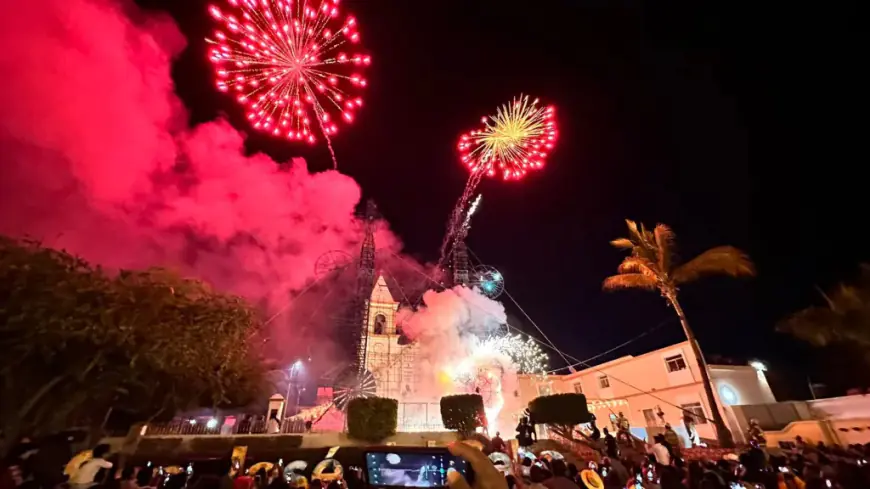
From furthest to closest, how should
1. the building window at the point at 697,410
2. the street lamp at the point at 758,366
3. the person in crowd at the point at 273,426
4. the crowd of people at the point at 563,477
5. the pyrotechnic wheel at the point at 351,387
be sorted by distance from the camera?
the pyrotechnic wheel at the point at 351,387, the street lamp at the point at 758,366, the building window at the point at 697,410, the person in crowd at the point at 273,426, the crowd of people at the point at 563,477

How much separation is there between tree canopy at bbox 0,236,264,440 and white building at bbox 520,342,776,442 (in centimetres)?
2196

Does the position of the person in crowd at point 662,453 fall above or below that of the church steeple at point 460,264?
below

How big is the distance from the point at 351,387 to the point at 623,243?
24214 mm

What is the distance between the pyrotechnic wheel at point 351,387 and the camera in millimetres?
32875

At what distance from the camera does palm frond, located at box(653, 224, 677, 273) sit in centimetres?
2330

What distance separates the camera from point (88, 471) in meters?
8.41

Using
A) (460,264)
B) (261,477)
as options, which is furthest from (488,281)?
(261,477)

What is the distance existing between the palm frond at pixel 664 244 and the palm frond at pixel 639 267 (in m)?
0.46

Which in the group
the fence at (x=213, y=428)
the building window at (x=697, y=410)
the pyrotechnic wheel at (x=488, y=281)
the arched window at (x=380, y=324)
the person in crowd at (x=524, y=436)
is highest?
the pyrotechnic wheel at (x=488, y=281)

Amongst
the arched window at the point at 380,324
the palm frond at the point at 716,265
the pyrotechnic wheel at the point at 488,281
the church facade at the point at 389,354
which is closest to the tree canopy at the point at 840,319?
the palm frond at the point at 716,265

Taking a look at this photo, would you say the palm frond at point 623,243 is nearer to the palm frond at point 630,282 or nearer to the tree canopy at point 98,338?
the palm frond at point 630,282

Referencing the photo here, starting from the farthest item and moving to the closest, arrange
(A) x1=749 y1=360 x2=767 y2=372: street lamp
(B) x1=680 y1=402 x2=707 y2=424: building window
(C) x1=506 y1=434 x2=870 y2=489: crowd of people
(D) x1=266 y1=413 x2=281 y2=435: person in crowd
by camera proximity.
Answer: (A) x1=749 y1=360 x2=767 y2=372: street lamp → (B) x1=680 y1=402 x2=707 y2=424: building window → (D) x1=266 y1=413 x2=281 y2=435: person in crowd → (C) x1=506 y1=434 x2=870 y2=489: crowd of people

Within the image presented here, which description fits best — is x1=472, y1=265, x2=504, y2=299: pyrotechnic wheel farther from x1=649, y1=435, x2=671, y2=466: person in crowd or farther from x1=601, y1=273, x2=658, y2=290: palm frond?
x1=649, y1=435, x2=671, y2=466: person in crowd

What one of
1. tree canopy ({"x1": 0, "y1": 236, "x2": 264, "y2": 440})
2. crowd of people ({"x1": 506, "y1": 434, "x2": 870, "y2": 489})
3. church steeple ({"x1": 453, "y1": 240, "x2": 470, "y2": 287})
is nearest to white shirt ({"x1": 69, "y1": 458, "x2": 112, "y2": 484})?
tree canopy ({"x1": 0, "y1": 236, "x2": 264, "y2": 440})
